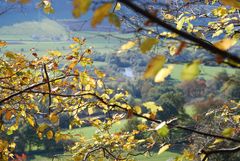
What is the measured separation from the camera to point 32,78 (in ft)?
20.6

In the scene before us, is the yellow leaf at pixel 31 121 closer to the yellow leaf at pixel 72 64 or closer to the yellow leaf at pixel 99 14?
the yellow leaf at pixel 72 64

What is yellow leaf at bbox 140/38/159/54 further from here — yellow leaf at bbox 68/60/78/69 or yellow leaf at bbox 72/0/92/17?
yellow leaf at bbox 68/60/78/69

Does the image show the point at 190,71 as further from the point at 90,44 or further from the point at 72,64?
the point at 90,44

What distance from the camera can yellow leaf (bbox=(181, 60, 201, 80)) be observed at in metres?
1.80

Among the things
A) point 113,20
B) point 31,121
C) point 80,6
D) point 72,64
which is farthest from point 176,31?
point 31,121

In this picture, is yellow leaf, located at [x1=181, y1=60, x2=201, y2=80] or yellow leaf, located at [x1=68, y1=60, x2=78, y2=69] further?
yellow leaf, located at [x1=68, y1=60, x2=78, y2=69]

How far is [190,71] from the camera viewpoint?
5.97ft

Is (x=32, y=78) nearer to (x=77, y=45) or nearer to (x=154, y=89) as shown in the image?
(x=77, y=45)

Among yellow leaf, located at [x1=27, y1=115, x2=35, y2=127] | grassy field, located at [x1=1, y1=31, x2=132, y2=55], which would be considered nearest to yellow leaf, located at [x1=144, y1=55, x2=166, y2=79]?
grassy field, located at [x1=1, y1=31, x2=132, y2=55]

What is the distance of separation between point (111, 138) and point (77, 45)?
63.2 inches

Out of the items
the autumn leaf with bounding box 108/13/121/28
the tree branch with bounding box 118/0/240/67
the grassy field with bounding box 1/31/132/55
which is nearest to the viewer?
the tree branch with bounding box 118/0/240/67

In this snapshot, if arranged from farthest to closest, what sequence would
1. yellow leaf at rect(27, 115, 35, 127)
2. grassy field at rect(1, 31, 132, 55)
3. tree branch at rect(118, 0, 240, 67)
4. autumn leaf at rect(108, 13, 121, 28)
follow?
yellow leaf at rect(27, 115, 35, 127) < grassy field at rect(1, 31, 132, 55) < autumn leaf at rect(108, 13, 121, 28) < tree branch at rect(118, 0, 240, 67)

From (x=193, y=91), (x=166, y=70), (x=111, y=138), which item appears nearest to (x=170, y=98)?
(x=193, y=91)

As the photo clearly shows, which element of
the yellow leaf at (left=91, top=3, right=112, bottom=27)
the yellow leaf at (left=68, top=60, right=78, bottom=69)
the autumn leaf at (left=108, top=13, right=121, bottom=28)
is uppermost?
the yellow leaf at (left=68, top=60, right=78, bottom=69)
